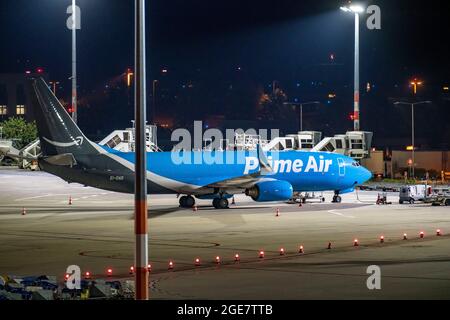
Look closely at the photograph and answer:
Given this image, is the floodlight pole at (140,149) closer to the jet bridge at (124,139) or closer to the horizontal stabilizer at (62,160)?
the horizontal stabilizer at (62,160)

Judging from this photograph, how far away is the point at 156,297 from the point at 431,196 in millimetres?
44804

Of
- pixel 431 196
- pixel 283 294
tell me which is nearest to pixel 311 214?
pixel 431 196

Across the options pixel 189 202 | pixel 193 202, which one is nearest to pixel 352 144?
pixel 193 202

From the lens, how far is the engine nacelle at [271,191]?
192ft

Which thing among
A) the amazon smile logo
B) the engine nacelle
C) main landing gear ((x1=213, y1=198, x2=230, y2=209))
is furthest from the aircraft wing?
the amazon smile logo

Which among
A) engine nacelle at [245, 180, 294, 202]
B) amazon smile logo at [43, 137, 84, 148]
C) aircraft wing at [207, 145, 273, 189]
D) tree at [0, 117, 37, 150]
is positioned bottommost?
engine nacelle at [245, 180, 294, 202]

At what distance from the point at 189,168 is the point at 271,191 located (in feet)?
19.1

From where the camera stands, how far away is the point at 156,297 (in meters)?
24.3

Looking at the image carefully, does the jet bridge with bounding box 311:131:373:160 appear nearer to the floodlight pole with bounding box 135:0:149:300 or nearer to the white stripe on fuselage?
the white stripe on fuselage

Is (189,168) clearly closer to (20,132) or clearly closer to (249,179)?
(249,179)

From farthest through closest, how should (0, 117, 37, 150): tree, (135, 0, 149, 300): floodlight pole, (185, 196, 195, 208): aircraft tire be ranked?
1. (0, 117, 37, 150): tree
2. (185, 196, 195, 208): aircraft tire
3. (135, 0, 149, 300): floodlight pole

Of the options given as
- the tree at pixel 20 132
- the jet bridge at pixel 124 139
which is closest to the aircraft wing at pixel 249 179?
the jet bridge at pixel 124 139

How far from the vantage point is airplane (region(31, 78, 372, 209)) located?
183 ft

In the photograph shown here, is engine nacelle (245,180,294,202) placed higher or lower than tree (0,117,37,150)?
lower
